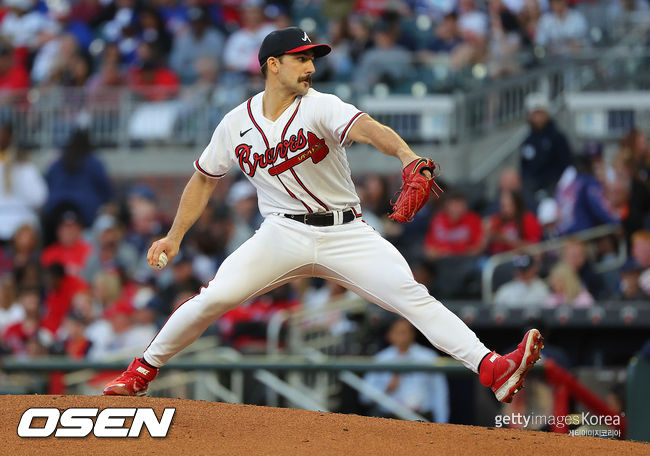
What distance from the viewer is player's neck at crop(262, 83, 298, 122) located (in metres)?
4.96

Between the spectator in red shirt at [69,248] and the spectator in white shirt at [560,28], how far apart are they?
5102 millimetres

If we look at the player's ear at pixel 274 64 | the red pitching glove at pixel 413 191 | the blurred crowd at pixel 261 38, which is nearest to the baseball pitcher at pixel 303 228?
the player's ear at pixel 274 64

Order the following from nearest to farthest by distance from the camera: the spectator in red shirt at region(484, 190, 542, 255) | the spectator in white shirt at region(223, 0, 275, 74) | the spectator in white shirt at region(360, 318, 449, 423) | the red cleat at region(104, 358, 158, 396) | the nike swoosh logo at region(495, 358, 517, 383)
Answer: the nike swoosh logo at region(495, 358, 517, 383)
the red cleat at region(104, 358, 158, 396)
the spectator in white shirt at region(360, 318, 449, 423)
the spectator in red shirt at region(484, 190, 542, 255)
the spectator in white shirt at region(223, 0, 275, 74)

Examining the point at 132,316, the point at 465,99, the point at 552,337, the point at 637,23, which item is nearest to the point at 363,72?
the point at 465,99

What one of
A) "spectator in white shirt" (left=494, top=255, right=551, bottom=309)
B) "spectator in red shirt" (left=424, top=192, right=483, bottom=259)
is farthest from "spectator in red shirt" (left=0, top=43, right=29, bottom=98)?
"spectator in white shirt" (left=494, top=255, right=551, bottom=309)

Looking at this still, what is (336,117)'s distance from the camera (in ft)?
15.5

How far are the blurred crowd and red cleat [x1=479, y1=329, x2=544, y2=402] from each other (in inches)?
258

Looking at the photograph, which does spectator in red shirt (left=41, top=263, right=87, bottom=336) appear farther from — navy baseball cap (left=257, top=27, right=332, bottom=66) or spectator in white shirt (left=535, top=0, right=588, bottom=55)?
navy baseball cap (left=257, top=27, right=332, bottom=66)

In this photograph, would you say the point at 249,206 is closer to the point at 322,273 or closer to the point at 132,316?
the point at 132,316

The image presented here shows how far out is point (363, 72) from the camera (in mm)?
11375

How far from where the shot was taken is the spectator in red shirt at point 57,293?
990 centimetres

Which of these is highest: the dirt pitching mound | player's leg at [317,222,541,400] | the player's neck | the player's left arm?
the player's neck

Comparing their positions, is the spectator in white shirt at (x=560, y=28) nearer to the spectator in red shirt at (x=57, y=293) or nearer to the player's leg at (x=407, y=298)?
the spectator in red shirt at (x=57, y=293)

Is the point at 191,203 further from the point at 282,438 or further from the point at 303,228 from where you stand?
the point at 282,438
